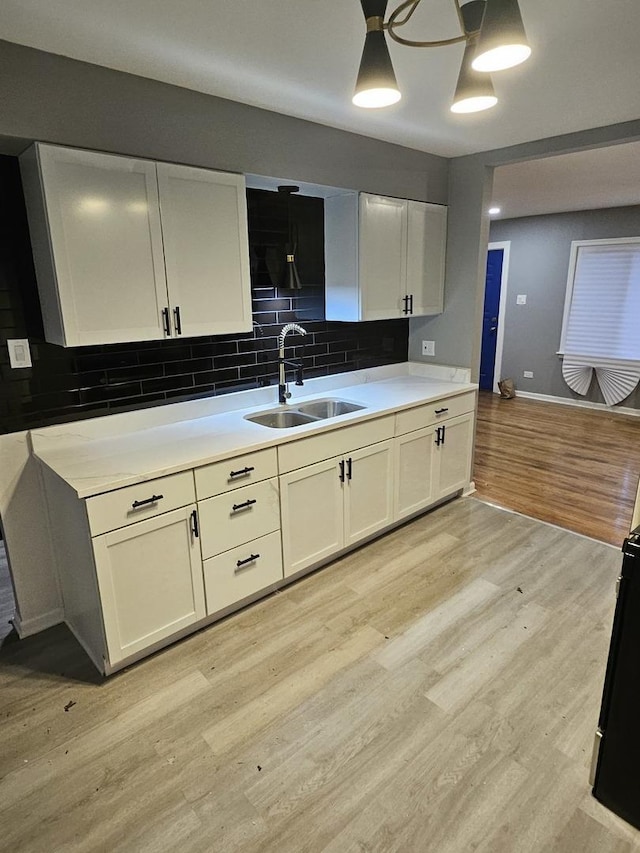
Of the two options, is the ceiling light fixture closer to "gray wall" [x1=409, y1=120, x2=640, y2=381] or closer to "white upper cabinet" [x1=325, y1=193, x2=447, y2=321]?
"white upper cabinet" [x1=325, y1=193, x2=447, y2=321]

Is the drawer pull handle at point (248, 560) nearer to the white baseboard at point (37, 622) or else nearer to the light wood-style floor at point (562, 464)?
the white baseboard at point (37, 622)

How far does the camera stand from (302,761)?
68.2 inches

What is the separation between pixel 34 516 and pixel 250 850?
5.32 ft

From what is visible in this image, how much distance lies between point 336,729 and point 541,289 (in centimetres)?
630

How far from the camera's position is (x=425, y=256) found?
11.5 ft

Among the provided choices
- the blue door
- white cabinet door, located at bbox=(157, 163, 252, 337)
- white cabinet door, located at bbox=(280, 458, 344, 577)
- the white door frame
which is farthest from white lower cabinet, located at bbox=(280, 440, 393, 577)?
the white door frame

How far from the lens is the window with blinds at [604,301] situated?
587 centimetres

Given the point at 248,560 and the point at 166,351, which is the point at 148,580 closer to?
the point at 248,560

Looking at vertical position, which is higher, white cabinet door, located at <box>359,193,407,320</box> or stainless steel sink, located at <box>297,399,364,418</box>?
white cabinet door, located at <box>359,193,407,320</box>

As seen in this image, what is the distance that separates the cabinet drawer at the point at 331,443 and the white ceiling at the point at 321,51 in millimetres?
1609

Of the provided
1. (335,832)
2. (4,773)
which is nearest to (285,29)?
(335,832)

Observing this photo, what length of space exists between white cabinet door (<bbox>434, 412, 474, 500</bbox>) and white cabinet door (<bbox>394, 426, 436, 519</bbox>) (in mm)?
90

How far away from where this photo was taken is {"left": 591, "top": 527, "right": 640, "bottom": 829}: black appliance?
143cm

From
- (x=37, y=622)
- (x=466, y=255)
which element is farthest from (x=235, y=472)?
(x=466, y=255)
